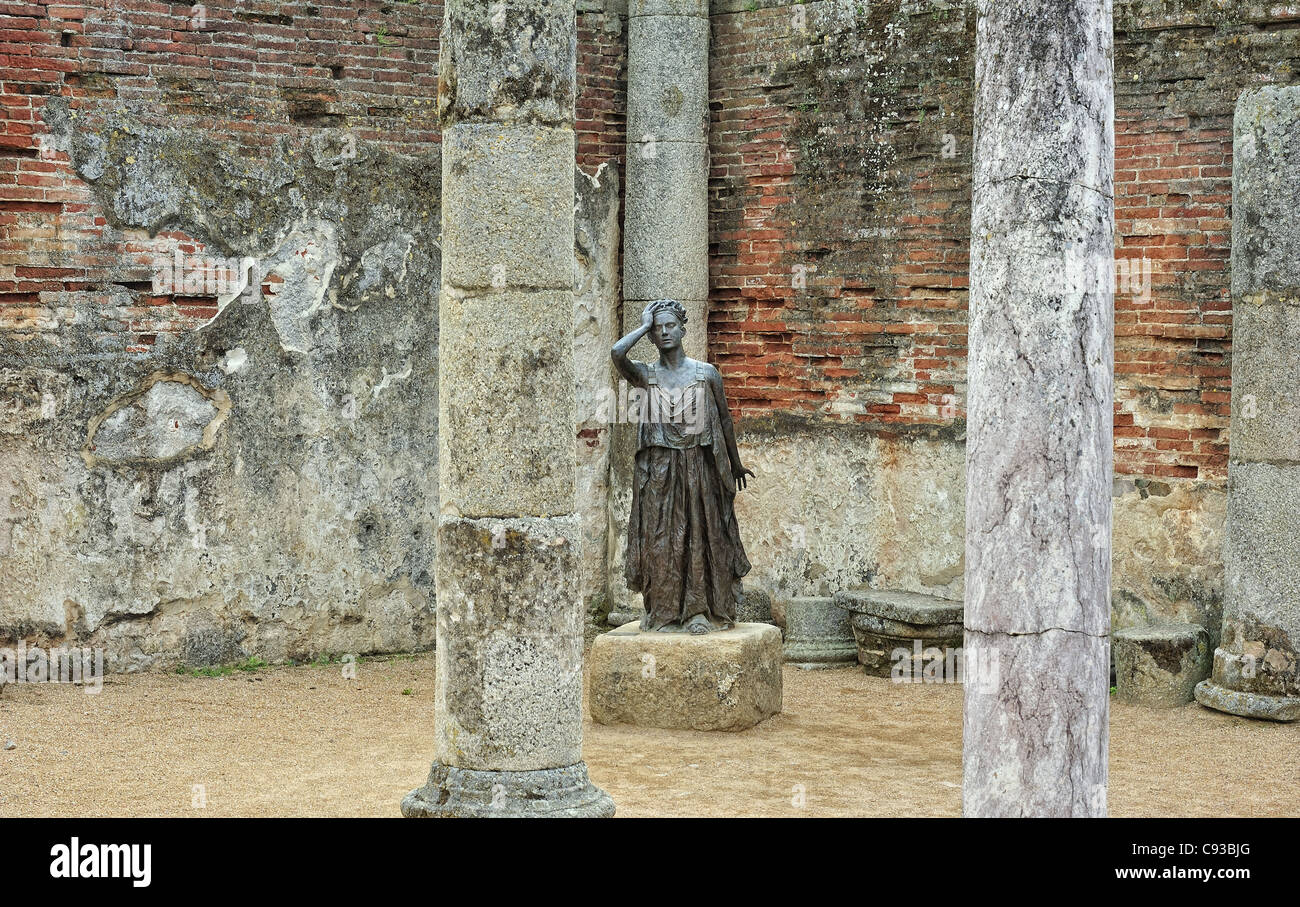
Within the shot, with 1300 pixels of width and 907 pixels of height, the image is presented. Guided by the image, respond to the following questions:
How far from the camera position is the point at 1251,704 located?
8.21 m

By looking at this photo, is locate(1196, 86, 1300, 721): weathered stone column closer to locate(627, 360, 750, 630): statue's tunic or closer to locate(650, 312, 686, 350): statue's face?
locate(627, 360, 750, 630): statue's tunic

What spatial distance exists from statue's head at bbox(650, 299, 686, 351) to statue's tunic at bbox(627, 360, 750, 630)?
0.16 m

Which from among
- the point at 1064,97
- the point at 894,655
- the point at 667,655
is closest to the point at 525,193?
the point at 1064,97

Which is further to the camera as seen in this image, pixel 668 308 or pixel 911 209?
pixel 911 209

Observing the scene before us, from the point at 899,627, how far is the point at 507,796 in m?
4.53

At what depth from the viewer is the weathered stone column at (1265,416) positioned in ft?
26.8

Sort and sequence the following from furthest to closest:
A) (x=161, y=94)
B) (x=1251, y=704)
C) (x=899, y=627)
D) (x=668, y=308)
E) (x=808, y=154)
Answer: (x=808, y=154)
(x=899, y=627)
(x=161, y=94)
(x=668, y=308)
(x=1251, y=704)

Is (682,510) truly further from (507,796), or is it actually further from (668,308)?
(507,796)

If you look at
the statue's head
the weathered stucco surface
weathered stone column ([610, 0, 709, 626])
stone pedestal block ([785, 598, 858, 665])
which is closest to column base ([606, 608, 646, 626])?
weathered stone column ([610, 0, 709, 626])

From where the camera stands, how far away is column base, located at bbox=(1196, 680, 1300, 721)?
8.15 meters

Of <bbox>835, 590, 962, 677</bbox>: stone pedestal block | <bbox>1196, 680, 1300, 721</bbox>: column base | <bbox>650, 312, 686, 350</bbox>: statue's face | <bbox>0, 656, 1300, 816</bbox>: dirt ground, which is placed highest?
<bbox>650, 312, 686, 350</bbox>: statue's face

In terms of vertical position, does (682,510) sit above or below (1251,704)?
above

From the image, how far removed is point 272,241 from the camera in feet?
31.2

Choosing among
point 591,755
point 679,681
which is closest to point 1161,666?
point 679,681
